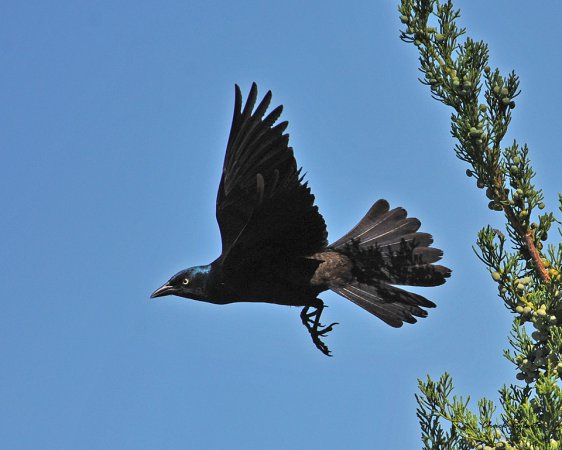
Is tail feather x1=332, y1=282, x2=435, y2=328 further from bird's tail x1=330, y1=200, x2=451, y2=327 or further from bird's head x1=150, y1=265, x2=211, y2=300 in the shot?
bird's head x1=150, y1=265, x2=211, y2=300

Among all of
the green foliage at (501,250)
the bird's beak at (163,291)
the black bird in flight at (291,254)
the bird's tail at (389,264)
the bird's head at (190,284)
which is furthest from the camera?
the bird's beak at (163,291)

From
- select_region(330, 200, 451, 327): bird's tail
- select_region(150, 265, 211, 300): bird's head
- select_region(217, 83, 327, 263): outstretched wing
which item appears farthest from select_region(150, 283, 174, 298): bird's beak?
select_region(330, 200, 451, 327): bird's tail

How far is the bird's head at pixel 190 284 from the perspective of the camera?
255 inches

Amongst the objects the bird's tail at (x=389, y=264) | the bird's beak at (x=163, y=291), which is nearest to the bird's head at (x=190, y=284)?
the bird's beak at (x=163, y=291)

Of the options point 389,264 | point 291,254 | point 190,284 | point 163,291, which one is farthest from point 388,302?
point 163,291

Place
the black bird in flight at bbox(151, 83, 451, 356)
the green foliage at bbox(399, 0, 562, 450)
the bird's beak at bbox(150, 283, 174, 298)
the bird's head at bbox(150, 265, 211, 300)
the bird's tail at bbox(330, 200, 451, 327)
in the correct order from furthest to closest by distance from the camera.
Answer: the bird's beak at bbox(150, 283, 174, 298)
the bird's head at bbox(150, 265, 211, 300)
the bird's tail at bbox(330, 200, 451, 327)
the black bird in flight at bbox(151, 83, 451, 356)
the green foliage at bbox(399, 0, 562, 450)

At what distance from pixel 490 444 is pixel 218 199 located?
10.8 ft

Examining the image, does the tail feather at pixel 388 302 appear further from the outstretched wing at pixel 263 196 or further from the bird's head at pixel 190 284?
the bird's head at pixel 190 284

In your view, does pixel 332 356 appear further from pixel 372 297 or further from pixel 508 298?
pixel 508 298

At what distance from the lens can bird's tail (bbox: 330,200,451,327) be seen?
627 cm

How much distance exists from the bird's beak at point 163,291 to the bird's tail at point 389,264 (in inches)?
52.1

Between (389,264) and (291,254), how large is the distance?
2.55 feet

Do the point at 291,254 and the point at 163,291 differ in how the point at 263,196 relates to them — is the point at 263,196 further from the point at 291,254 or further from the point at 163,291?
the point at 163,291

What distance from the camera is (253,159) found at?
641cm
